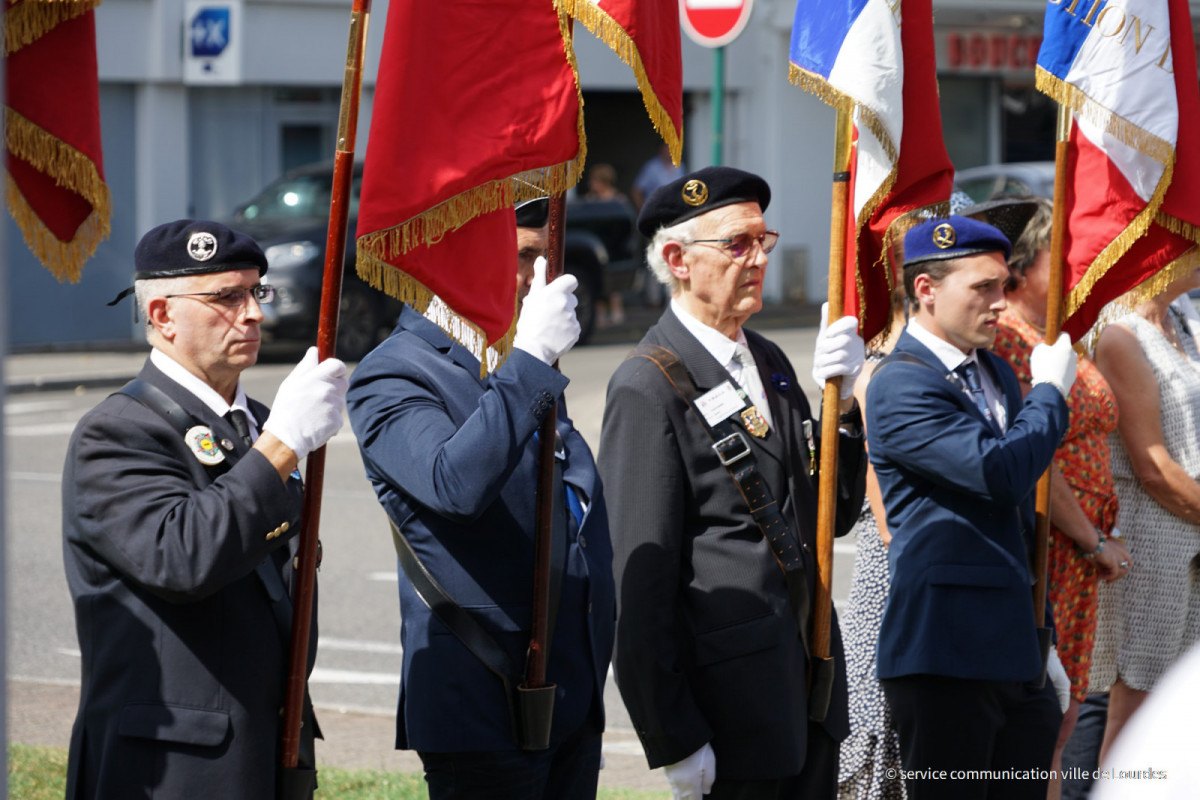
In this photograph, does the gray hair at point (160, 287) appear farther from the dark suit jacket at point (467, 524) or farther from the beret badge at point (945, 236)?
the beret badge at point (945, 236)

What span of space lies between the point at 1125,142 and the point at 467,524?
252cm

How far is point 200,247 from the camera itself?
322 cm

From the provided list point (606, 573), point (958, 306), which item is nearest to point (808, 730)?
point (606, 573)

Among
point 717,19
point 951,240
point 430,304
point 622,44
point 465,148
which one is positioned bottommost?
point 430,304

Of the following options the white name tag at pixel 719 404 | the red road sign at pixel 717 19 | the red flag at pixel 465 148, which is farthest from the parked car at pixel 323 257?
the red flag at pixel 465 148

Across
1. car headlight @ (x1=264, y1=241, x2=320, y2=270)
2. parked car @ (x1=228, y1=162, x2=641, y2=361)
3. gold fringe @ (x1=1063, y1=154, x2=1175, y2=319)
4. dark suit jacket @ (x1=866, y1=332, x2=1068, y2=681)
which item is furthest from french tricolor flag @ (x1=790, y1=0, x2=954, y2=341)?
car headlight @ (x1=264, y1=241, x2=320, y2=270)

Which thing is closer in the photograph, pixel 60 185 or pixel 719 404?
pixel 60 185

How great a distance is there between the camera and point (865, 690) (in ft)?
15.1

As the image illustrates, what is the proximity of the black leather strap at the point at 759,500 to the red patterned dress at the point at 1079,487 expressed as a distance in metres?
1.33

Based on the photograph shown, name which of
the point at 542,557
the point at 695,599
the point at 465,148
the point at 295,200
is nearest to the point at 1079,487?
the point at 695,599

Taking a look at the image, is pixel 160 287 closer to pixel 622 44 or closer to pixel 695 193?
pixel 622 44

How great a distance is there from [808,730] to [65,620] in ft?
16.7

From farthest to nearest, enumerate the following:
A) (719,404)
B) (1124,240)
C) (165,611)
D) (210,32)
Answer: (210,32) < (1124,240) < (719,404) < (165,611)

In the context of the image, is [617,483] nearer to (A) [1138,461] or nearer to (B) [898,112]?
(B) [898,112]
